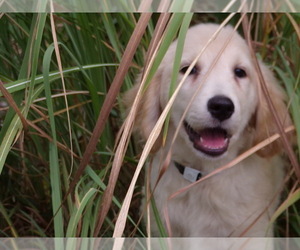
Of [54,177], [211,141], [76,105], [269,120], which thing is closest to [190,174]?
[211,141]

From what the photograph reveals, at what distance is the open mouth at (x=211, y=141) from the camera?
70.1 inches

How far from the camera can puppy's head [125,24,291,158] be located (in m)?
1.70

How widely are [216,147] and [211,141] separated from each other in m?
0.03

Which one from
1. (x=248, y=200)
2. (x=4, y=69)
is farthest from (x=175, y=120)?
(x=4, y=69)

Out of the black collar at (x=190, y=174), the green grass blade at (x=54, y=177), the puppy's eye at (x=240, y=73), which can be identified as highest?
the puppy's eye at (x=240, y=73)

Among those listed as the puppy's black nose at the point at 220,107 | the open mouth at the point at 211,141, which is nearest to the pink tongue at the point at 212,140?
the open mouth at the point at 211,141

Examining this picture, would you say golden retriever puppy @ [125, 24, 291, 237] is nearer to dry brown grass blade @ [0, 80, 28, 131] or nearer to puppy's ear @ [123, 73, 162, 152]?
puppy's ear @ [123, 73, 162, 152]

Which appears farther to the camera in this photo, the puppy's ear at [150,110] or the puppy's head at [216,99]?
the puppy's ear at [150,110]

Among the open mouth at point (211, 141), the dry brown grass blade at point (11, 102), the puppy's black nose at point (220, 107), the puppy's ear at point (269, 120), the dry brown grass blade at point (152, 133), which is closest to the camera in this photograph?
the dry brown grass blade at point (152, 133)

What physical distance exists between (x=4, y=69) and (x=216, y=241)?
952 millimetres

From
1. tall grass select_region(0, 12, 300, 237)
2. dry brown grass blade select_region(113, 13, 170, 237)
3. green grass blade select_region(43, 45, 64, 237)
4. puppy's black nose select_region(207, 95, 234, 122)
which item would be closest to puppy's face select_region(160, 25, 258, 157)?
puppy's black nose select_region(207, 95, 234, 122)

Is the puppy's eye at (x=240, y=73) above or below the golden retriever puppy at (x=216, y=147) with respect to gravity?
above

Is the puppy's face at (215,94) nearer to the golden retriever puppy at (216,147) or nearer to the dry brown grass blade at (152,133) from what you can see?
the golden retriever puppy at (216,147)

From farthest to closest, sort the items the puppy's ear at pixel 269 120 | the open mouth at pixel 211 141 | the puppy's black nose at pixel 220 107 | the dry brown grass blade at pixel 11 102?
the puppy's ear at pixel 269 120
the open mouth at pixel 211 141
the puppy's black nose at pixel 220 107
the dry brown grass blade at pixel 11 102
